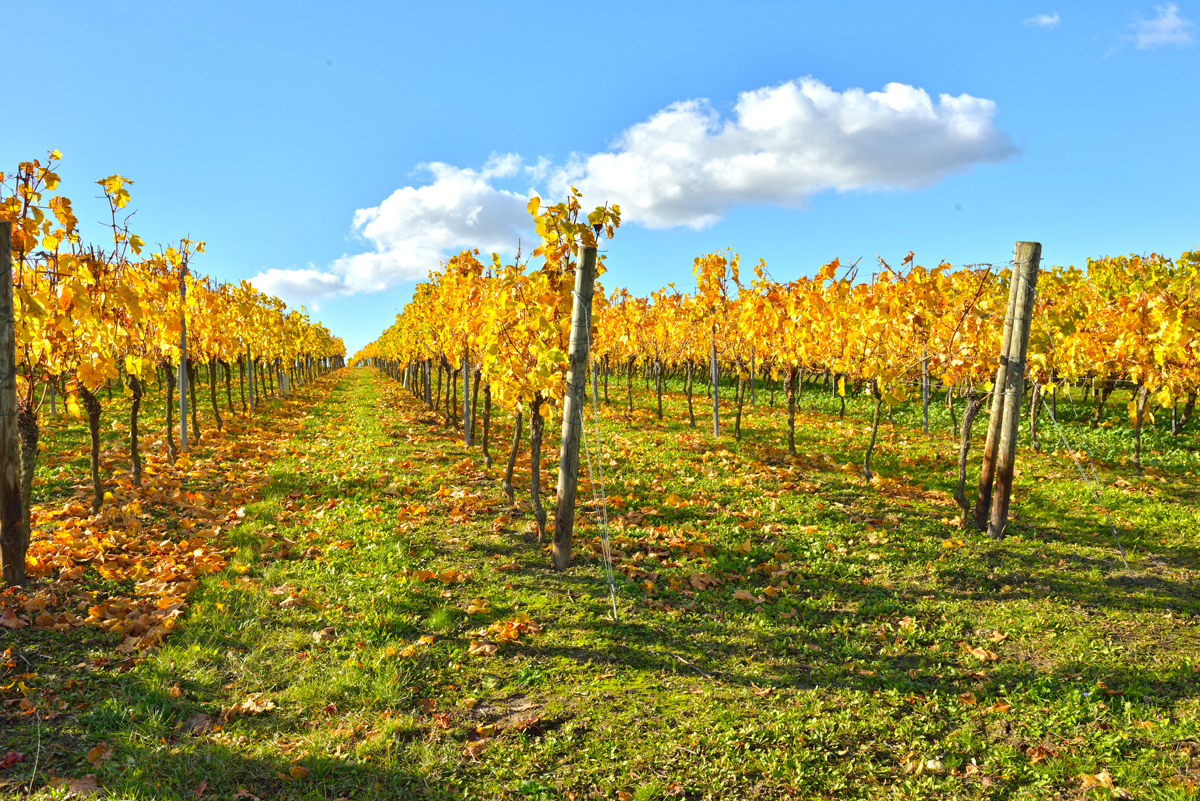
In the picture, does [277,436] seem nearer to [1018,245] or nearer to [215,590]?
[215,590]

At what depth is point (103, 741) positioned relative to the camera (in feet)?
11.3

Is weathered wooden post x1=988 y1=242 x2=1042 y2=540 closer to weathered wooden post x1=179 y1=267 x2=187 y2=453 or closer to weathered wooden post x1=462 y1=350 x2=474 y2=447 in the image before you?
weathered wooden post x1=462 y1=350 x2=474 y2=447

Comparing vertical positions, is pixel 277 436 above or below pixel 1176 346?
below

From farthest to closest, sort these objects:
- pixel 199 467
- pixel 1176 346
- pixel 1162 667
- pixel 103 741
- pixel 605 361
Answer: pixel 605 361, pixel 199 467, pixel 1176 346, pixel 1162 667, pixel 103 741

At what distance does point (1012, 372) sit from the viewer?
22.4 ft

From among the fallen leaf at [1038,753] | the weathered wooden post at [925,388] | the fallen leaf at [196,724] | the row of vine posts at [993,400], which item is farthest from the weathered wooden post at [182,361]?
the weathered wooden post at [925,388]

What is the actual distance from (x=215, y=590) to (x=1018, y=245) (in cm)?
933

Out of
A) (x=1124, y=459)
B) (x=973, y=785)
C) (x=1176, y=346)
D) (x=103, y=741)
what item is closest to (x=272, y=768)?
(x=103, y=741)

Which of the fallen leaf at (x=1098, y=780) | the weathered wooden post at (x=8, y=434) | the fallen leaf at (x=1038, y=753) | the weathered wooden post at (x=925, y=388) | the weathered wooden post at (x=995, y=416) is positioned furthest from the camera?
the weathered wooden post at (x=925, y=388)

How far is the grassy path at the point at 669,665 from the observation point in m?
3.31

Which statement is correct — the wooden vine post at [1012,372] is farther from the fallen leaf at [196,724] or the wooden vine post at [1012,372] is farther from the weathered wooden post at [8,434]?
the weathered wooden post at [8,434]

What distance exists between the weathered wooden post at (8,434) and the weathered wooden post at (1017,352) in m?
9.94

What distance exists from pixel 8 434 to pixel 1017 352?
10140mm

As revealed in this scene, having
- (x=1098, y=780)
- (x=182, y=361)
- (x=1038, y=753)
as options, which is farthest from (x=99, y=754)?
(x=182, y=361)
